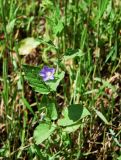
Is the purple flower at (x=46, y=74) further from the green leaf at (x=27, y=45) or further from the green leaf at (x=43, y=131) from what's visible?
the green leaf at (x=27, y=45)

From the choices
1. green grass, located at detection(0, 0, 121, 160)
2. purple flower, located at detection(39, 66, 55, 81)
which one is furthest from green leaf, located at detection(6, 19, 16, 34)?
purple flower, located at detection(39, 66, 55, 81)

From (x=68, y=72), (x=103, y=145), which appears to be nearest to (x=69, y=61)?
(x=68, y=72)

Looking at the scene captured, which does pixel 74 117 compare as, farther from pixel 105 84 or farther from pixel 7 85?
pixel 7 85

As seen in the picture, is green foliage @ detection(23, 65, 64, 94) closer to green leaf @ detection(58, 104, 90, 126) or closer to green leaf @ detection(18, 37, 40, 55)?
green leaf @ detection(58, 104, 90, 126)

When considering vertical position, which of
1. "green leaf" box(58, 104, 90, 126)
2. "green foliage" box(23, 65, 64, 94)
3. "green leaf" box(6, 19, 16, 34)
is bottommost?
"green leaf" box(58, 104, 90, 126)

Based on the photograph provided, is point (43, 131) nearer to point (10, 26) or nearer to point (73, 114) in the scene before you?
point (73, 114)

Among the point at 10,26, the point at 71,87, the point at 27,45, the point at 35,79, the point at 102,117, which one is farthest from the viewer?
the point at 27,45

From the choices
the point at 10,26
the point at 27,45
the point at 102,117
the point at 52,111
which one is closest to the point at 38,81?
the point at 52,111
